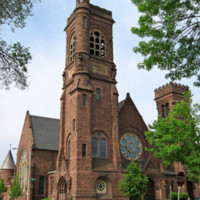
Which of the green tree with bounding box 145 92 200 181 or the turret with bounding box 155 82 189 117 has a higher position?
the turret with bounding box 155 82 189 117

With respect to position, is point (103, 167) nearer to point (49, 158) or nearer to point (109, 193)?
point (109, 193)

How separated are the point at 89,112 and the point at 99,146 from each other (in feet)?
14.4

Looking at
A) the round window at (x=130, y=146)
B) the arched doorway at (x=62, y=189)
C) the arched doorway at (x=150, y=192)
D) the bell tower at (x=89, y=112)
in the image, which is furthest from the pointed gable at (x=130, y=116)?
the arched doorway at (x=62, y=189)

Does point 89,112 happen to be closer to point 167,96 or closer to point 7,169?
point 167,96

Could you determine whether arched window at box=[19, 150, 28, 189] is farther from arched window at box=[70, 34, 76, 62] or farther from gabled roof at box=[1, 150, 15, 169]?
arched window at box=[70, 34, 76, 62]

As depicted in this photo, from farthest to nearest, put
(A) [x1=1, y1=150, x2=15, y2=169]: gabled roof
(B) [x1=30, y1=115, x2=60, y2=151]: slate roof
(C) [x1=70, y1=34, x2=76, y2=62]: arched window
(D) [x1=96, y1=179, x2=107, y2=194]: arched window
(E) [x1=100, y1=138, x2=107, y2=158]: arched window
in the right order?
(A) [x1=1, y1=150, x2=15, y2=169]: gabled roof → (B) [x1=30, y1=115, x2=60, y2=151]: slate roof → (C) [x1=70, y1=34, x2=76, y2=62]: arched window → (E) [x1=100, y1=138, x2=107, y2=158]: arched window → (D) [x1=96, y1=179, x2=107, y2=194]: arched window

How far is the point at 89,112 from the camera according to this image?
32719 mm

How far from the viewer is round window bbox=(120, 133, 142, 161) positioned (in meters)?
36.2

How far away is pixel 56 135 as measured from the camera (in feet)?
164

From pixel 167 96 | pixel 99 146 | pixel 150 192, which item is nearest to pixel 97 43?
pixel 99 146

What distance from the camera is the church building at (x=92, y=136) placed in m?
30.9

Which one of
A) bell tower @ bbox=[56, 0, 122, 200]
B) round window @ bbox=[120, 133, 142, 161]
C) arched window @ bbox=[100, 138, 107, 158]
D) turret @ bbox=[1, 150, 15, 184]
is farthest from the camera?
turret @ bbox=[1, 150, 15, 184]

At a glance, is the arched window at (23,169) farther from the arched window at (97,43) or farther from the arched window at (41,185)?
the arched window at (97,43)

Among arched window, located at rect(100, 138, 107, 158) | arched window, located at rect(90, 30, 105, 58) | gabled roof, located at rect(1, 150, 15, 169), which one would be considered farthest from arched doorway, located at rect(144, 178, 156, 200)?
gabled roof, located at rect(1, 150, 15, 169)
